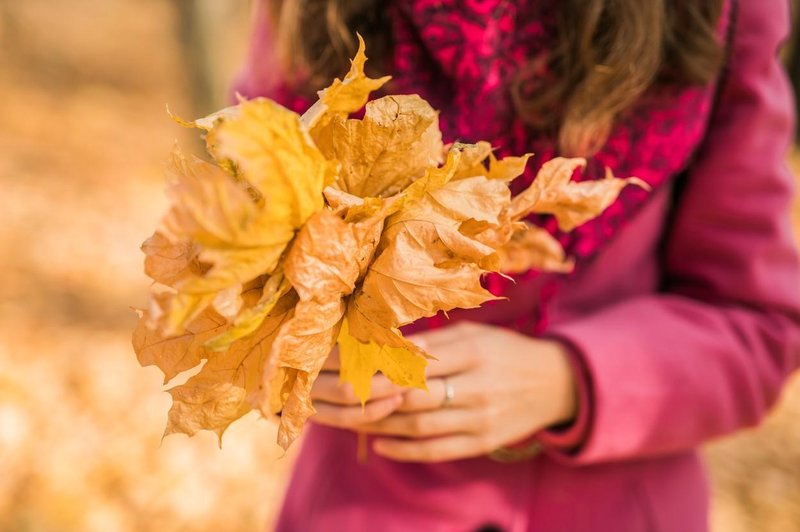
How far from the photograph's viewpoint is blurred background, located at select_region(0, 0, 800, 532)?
2406 millimetres

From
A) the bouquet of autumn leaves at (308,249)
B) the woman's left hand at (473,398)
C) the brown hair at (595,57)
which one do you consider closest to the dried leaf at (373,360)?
the bouquet of autumn leaves at (308,249)

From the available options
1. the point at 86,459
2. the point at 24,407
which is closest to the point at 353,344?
the point at 86,459

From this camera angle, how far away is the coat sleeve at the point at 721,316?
0.85 meters

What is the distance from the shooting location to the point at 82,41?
713 cm

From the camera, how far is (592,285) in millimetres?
941

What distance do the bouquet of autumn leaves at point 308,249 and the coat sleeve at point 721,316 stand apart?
438mm

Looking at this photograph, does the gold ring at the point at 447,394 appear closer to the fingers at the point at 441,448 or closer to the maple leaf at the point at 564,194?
the fingers at the point at 441,448

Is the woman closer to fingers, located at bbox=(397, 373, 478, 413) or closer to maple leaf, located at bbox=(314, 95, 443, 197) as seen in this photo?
fingers, located at bbox=(397, 373, 478, 413)

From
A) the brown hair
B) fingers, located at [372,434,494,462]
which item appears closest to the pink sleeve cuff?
fingers, located at [372,434,494,462]

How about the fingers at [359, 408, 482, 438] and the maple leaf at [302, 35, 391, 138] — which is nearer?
the maple leaf at [302, 35, 391, 138]

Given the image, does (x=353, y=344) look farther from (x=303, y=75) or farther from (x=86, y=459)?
(x=86, y=459)

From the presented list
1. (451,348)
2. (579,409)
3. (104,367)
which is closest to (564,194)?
(451,348)

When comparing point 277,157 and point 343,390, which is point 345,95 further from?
point 343,390

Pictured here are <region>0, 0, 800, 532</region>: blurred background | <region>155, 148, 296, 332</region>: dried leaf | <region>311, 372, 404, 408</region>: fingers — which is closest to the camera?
<region>155, 148, 296, 332</region>: dried leaf
